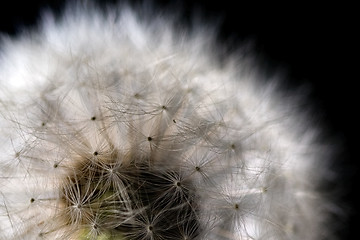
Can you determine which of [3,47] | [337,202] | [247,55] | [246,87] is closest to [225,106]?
[246,87]

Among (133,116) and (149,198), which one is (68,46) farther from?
(149,198)

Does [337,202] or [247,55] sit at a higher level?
[247,55]

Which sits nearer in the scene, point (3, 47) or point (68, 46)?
point (68, 46)

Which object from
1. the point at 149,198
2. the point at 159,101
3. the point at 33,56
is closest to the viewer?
the point at 149,198

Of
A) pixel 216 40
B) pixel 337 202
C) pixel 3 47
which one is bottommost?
pixel 337 202

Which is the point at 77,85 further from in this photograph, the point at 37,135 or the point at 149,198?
the point at 149,198

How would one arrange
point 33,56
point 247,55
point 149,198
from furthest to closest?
point 247,55
point 33,56
point 149,198
